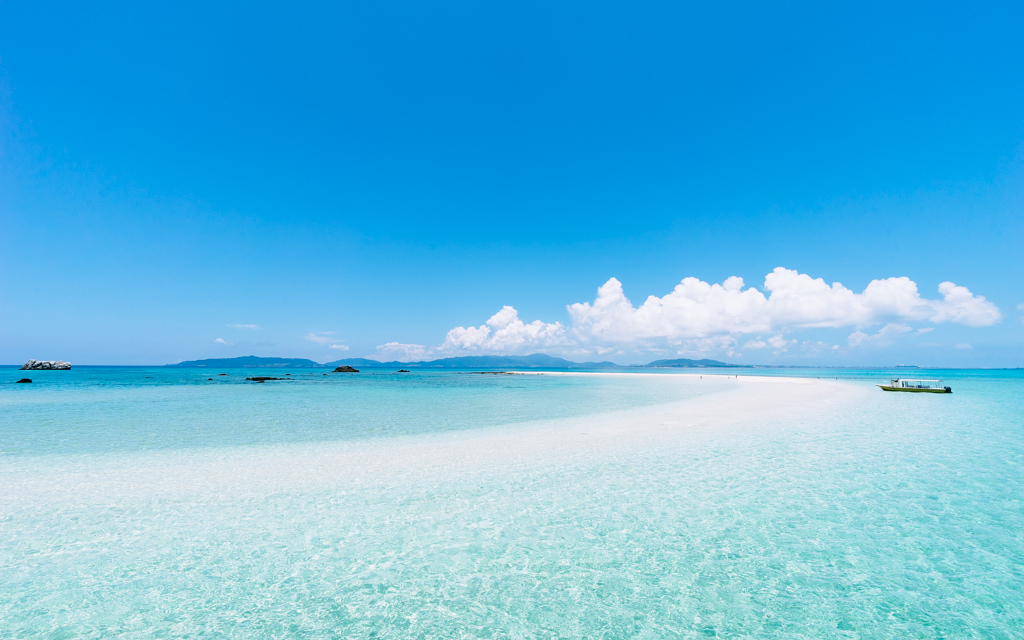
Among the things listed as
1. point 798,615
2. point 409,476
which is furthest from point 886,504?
point 409,476

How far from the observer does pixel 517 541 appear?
306 inches

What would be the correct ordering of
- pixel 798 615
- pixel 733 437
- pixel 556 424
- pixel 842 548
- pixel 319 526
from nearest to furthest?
pixel 798 615, pixel 842 548, pixel 319 526, pixel 733 437, pixel 556 424

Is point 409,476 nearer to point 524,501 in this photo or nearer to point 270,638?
point 524,501

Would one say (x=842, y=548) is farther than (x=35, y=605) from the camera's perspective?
Yes

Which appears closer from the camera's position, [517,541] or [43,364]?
[517,541]

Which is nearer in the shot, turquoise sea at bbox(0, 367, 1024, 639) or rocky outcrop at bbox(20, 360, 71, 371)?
turquoise sea at bbox(0, 367, 1024, 639)

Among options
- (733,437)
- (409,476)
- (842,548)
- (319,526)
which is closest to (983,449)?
(733,437)

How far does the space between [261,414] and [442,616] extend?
2811 cm

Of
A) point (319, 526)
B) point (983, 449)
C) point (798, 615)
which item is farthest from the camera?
point (983, 449)

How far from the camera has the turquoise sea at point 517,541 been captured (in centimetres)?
550

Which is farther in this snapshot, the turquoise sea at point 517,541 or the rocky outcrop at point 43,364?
the rocky outcrop at point 43,364

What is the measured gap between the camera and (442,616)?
Result: 5574 millimetres

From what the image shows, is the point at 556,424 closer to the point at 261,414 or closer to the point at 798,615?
the point at 798,615

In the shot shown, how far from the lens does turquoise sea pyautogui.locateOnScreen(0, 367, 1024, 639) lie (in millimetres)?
5504
